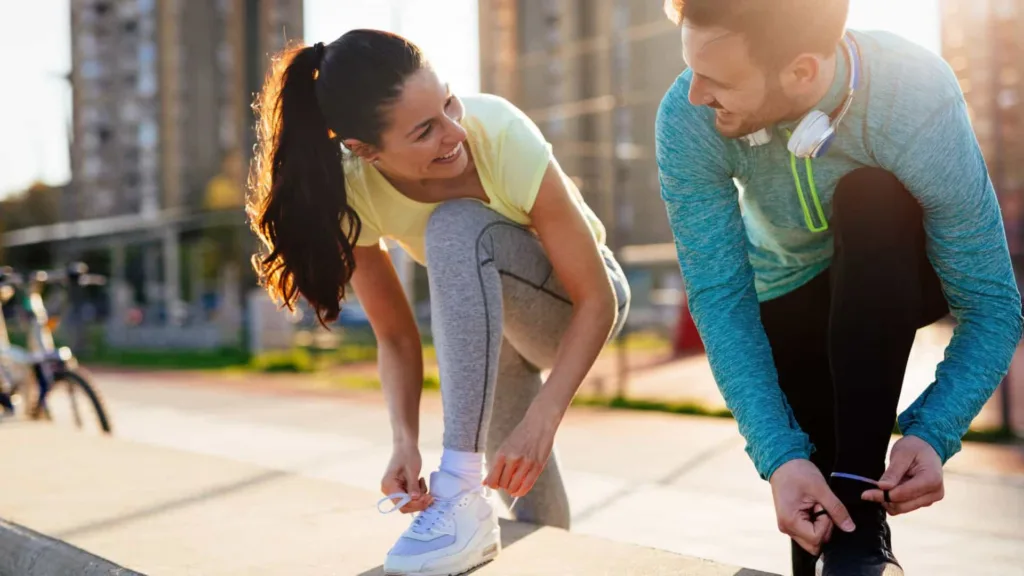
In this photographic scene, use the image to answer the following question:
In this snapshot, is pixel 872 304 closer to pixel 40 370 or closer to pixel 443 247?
pixel 443 247

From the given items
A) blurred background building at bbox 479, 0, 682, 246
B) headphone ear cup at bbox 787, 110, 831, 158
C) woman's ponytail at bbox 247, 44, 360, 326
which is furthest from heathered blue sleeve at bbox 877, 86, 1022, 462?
blurred background building at bbox 479, 0, 682, 246

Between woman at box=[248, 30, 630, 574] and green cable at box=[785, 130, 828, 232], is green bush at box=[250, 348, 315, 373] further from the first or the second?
green cable at box=[785, 130, 828, 232]

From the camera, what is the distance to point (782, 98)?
121 cm

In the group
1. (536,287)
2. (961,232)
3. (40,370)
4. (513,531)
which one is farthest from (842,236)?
(40,370)

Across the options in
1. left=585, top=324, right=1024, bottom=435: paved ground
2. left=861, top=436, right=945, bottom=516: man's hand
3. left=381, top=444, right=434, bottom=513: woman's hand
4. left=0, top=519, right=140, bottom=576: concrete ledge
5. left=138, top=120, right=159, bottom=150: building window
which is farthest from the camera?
left=138, top=120, right=159, bottom=150: building window

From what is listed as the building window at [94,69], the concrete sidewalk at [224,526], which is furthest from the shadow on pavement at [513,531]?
the building window at [94,69]

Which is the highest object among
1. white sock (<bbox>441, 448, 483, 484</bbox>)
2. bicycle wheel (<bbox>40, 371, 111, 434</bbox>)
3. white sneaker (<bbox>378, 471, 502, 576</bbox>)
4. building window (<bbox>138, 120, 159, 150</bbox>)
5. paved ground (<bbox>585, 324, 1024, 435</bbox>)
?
white sock (<bbox>441, 448, 483, 484</bbox>)

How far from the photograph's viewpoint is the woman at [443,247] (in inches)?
58.0

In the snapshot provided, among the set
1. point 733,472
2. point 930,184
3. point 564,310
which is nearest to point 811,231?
point 930,184

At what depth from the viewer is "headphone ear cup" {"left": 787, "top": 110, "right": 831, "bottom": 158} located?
1.18 metres

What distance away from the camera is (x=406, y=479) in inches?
61.9

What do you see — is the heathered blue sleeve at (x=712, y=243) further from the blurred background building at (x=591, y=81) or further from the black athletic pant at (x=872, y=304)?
the blurred background building at (x=591, y=81)

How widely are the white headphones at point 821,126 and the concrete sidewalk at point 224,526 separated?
0.66m

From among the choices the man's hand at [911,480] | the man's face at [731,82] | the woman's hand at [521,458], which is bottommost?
the woman's hand at [521,458]
